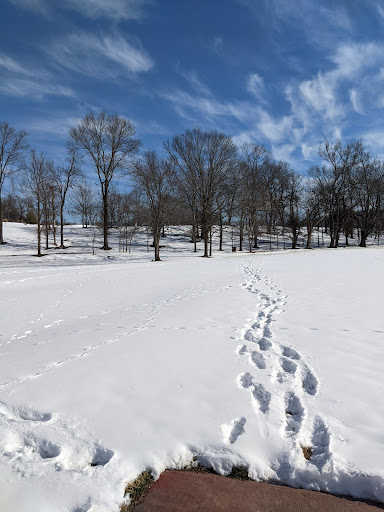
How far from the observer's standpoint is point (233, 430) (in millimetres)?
2242

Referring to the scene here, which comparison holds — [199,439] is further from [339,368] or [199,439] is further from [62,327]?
[62,327]

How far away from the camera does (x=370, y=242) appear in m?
49.6

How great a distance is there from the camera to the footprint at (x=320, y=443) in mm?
1931

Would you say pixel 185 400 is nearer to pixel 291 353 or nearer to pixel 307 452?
pixel 307 452

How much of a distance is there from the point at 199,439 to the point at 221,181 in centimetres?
2580

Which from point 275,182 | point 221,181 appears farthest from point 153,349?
point 275,182

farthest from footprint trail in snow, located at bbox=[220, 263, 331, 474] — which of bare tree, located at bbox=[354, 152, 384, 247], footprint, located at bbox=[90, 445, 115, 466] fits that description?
bare tree, located at bbox=[354, 152, 384, 247]

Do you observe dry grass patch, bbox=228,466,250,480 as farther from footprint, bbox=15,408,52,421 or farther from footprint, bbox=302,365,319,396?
footprint, bbox=15,408,52,421

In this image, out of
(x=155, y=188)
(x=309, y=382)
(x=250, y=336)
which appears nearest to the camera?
(x=309, y=382)

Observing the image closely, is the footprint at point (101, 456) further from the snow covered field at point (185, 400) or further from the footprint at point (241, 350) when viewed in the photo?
the footprint at point (241, 350)

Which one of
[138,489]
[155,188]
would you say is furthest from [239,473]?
[155,188]

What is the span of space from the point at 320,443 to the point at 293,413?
372 mm

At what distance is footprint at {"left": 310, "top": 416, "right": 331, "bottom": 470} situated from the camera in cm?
193

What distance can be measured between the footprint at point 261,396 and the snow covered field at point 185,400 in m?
0.01
